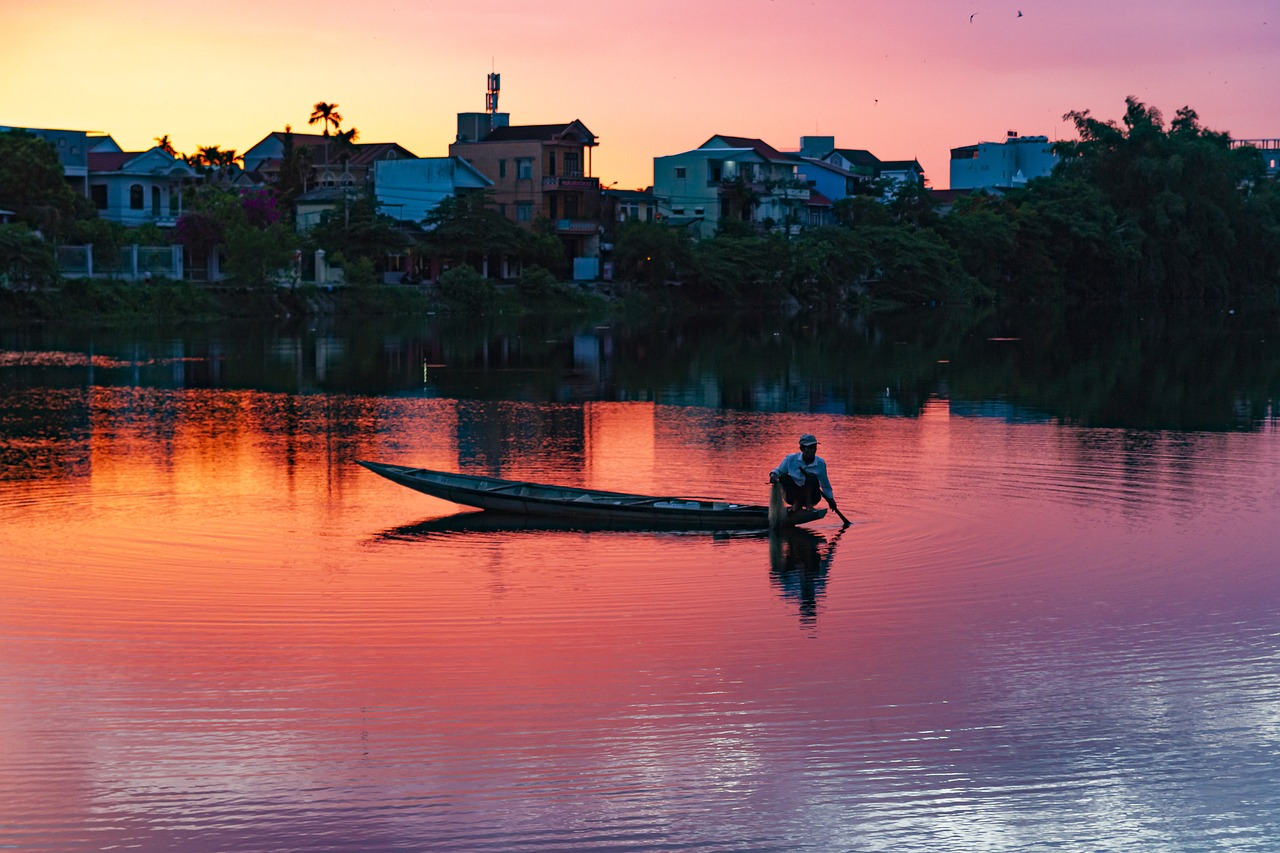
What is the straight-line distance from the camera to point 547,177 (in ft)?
338

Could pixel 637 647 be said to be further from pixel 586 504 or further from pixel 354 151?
pixel 354 151

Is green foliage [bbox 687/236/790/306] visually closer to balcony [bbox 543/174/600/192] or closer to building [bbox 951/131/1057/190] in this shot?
balcony [bbox 543/174/600/192]

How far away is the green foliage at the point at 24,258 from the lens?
69.1 metres

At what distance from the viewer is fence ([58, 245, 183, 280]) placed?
75.4m

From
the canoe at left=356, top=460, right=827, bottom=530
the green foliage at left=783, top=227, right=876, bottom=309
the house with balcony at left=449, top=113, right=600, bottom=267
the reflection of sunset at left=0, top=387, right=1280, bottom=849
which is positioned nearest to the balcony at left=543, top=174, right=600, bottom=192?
the house with balcony at left=449, top=113, right=600, bottom=267

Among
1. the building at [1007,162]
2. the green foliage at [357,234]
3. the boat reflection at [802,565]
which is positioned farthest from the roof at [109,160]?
the building at [1007,162]

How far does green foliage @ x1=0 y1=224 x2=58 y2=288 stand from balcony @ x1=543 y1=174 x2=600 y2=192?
37.9 m

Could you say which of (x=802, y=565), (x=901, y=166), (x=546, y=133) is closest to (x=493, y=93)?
(x=546, y=133)

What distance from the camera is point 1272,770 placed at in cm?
1215

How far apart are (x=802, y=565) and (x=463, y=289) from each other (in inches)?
2860

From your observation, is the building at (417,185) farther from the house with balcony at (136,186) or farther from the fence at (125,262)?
the fence at (125,262)

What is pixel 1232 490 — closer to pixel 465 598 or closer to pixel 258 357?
pixel 465 598

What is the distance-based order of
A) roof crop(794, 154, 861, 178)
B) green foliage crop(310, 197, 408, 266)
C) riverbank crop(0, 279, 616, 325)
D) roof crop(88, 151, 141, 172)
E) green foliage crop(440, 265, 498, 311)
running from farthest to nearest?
roof crop(794, 154, 861, 178)
roof crop(88, 151, 141, 172)
green foliage crop(440, 265, 498, 311)
green foliage crop(310, 197, 408, 266)
riverbank crop(0, 279, 616, 325)

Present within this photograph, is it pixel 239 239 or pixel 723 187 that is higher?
pixel 723 187
